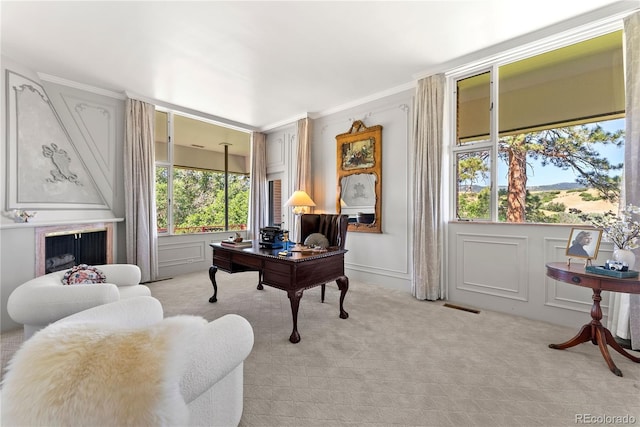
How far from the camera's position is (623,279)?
1.93 m

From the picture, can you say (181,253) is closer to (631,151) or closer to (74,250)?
(74,250)

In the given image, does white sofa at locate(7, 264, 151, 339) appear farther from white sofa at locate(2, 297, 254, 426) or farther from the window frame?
the window frame

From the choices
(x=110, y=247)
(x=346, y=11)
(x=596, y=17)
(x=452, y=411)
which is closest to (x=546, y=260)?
(x=452, y=411)

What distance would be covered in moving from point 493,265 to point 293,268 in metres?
2.41

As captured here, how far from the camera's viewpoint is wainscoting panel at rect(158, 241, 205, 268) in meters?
4.64

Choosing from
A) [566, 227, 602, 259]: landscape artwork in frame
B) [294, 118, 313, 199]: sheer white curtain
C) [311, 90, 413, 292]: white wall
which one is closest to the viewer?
[566, 227, 602, 259]: landscape artwork in frame

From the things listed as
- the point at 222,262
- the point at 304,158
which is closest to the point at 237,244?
the point at 222,262

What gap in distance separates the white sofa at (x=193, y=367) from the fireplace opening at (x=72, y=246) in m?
2.50

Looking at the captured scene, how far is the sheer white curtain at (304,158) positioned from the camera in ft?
16.4

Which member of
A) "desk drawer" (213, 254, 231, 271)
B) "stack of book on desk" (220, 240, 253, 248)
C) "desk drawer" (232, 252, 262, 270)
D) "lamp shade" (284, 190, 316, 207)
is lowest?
"desk drawer" (213, 254, 231, 271)

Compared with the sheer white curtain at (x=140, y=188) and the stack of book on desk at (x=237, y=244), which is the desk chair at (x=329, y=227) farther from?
the sheer white curtain at (x=140, y=188)

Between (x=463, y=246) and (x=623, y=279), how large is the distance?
1.53 metres

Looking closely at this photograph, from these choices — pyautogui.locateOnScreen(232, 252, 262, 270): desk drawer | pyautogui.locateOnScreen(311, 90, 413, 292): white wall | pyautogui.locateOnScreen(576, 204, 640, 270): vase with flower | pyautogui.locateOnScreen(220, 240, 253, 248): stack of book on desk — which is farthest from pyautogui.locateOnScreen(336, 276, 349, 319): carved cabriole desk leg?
pyautogui.locateOnScreen(576, 204, 640, 270): vase with flower

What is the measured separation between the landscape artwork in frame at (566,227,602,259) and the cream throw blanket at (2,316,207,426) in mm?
3010
